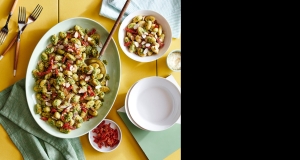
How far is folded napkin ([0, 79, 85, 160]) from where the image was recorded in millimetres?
1117

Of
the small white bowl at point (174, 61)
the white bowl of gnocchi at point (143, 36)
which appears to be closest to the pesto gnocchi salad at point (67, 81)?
the white bowl of gnocchi at point (143, 36)

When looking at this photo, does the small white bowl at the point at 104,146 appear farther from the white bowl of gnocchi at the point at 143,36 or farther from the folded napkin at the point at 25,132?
the white bowl of gnocchi at the point at 143,36

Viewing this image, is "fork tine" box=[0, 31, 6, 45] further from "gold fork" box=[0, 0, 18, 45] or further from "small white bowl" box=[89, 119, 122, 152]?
"small white bowl" box=[89, 119, 122, 152]

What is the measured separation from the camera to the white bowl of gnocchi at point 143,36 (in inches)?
44.7

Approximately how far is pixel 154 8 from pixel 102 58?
0.28 metres

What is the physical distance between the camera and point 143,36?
1133 millimetres

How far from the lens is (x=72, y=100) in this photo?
1080 millimetres

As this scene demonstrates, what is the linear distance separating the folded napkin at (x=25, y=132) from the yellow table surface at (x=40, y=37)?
→ 0.10 feet
